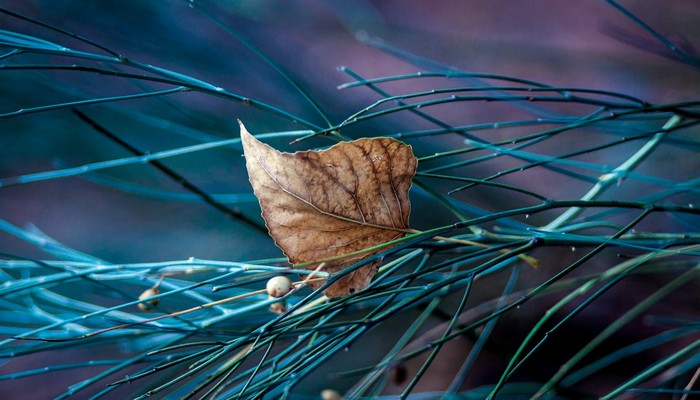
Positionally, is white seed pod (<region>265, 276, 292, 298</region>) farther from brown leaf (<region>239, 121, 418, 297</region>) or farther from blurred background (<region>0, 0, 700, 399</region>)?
blurred background (<region>0, 0, 700, 399</region>)

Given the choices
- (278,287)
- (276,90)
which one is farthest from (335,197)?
(276,90)

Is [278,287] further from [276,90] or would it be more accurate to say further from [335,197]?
[276,90]

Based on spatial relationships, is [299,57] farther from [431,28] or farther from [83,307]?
[83,307]

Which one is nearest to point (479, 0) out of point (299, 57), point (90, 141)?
point (299, 57)

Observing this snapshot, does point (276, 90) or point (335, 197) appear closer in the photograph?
point (335, 197)

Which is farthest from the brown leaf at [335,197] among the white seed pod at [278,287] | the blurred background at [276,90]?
the blurred background at [276,90]

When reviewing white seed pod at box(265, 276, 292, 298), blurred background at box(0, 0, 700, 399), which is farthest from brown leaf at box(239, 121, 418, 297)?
blurred background at box(0, 0, 700, 399)

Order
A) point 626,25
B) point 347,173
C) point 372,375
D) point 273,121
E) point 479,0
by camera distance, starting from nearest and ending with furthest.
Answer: point 347,173 → point 372,375 → point 273,121 → point 626,25 → point 479,0
